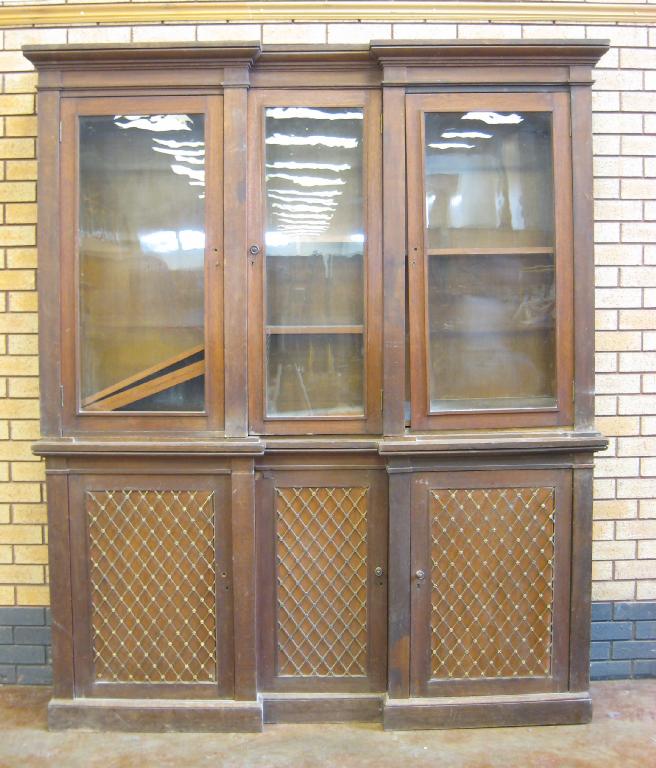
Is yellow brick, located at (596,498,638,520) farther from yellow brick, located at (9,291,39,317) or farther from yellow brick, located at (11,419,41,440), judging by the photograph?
yellow brick, located at (9,291,39,317)

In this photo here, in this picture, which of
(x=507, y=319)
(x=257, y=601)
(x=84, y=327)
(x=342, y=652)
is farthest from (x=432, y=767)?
(x=84, y=327)

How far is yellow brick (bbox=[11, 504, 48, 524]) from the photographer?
115 inches

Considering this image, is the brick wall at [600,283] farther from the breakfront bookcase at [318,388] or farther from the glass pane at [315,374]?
the glass pane at [315,374]

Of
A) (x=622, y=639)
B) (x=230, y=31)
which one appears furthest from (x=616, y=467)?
(x=230, y=31)

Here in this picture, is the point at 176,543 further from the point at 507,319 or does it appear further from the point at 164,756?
the point at 507,319

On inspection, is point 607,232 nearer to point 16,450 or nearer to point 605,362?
point 605,362

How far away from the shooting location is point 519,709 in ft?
8.56

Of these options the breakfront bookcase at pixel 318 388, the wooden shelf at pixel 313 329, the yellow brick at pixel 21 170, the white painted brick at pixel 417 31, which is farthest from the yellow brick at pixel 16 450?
the white painted brick at pixel 417 31

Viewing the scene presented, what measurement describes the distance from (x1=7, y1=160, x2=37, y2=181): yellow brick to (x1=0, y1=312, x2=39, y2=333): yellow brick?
58 cm

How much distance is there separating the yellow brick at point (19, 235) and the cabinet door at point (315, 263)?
1.02 metres

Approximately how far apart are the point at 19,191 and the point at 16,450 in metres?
1.11

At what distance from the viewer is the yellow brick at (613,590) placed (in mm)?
2969

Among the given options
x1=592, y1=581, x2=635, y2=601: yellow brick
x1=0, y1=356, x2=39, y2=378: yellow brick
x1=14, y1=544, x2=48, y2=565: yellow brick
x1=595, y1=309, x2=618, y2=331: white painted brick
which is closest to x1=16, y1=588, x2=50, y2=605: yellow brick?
x1=14, y1=544, x2=48, y2=565: yellow brick

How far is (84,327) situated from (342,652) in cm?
163
